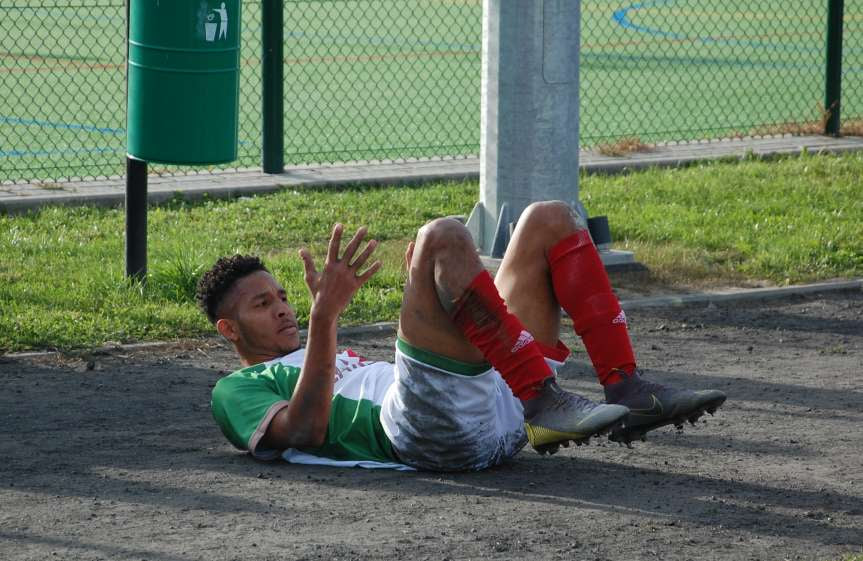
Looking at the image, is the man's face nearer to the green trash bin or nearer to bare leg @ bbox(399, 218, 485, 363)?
bare leg @ bbox(399, 218, 485, 363)

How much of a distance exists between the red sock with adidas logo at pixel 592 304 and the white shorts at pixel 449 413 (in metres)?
0.21

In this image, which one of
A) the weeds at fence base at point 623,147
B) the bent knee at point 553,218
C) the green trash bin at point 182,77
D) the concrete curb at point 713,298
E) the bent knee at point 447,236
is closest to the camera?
the bent knee at point 447,236

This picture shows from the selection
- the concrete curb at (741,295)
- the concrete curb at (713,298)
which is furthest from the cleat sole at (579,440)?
the concrete curb at (741,295)

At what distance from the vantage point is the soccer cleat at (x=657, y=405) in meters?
4.74

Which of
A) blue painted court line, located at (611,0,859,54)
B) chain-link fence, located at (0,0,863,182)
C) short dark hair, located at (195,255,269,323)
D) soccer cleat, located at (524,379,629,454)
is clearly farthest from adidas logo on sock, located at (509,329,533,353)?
blue painted court line, located at (611,0,859,54)

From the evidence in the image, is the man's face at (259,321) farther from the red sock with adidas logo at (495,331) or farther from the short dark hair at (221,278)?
the red sock with adidas logo at (495,331)

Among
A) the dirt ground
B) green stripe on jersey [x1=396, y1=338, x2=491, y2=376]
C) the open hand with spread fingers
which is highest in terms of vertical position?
the open hand with spread fingers

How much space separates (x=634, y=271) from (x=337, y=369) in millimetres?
3414

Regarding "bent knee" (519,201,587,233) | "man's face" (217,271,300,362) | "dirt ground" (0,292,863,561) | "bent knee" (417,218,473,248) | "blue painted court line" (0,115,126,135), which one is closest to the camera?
"dirt ground" (0,292,863,561)

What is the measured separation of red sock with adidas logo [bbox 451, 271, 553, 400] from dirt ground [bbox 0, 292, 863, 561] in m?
0.44

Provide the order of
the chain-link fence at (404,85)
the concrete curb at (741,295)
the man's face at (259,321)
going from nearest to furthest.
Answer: the man's face at (259,321) → the concrete curb at (741,295) → the chain-link fence at (404,85)

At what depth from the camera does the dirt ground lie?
4.34 m

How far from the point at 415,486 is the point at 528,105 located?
343 centimetres

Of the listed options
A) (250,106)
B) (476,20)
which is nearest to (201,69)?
(250,106)
